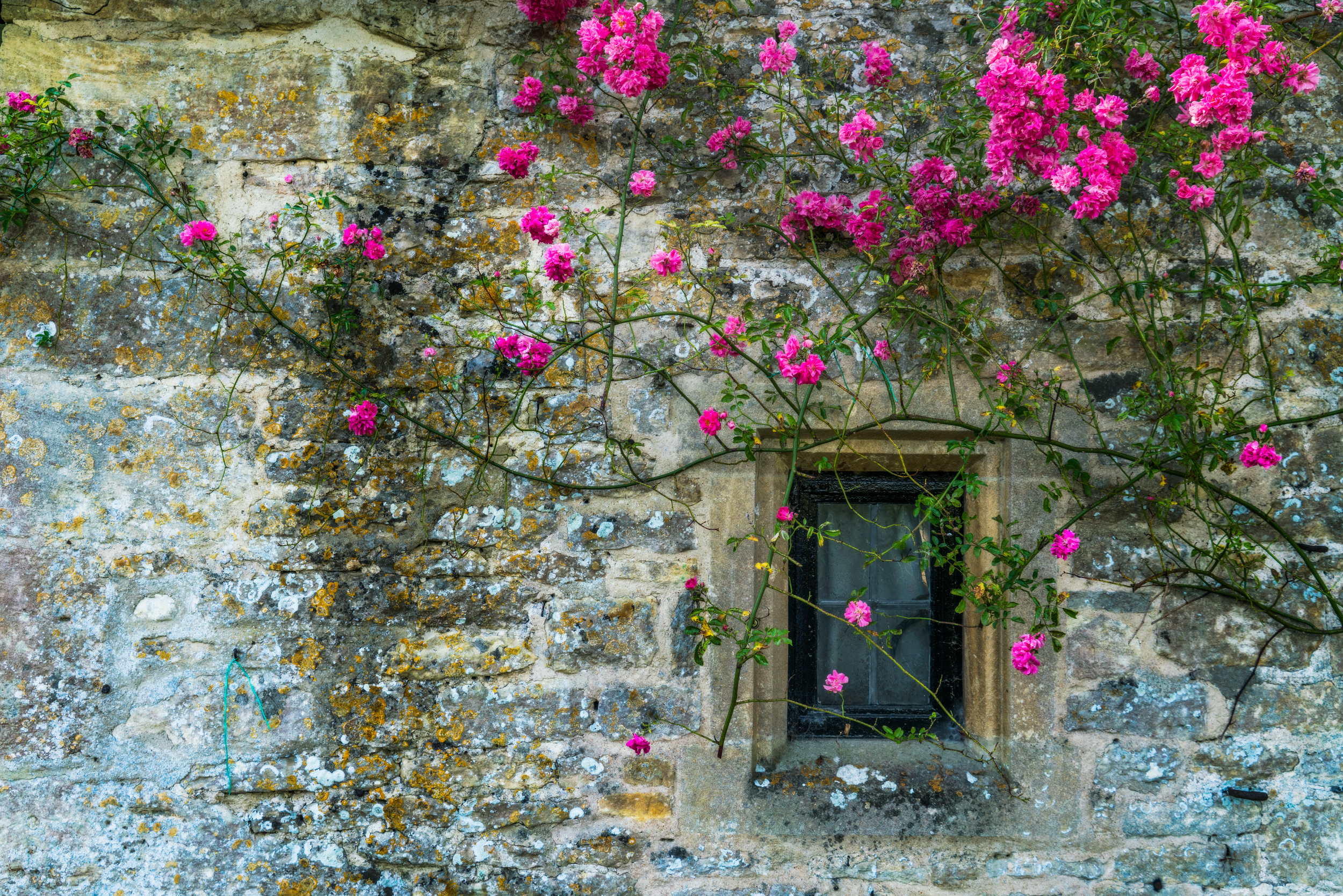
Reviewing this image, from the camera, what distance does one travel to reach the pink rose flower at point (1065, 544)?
2176 millimetres

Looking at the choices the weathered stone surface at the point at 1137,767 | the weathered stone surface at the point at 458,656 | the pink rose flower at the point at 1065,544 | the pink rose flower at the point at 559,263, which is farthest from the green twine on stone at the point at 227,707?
the weathered stone surface at the point at 1137,767

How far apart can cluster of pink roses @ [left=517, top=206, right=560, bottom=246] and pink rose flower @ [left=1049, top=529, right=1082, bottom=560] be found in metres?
1.56

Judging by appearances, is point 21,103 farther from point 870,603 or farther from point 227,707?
point 870,603

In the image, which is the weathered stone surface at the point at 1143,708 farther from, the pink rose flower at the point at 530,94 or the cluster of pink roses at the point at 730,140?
the pink rose flower at the point at 530,94

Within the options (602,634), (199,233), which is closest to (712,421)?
(602,634)

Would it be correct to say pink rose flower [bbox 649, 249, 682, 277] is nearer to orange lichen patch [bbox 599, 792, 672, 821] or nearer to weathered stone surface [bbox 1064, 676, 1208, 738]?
orange lichen patch [bbox 599, 792, 672, 821]

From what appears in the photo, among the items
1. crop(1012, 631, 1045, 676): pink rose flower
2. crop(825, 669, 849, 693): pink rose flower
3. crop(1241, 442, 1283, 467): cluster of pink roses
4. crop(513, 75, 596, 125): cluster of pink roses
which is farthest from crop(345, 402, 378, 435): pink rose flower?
crop(1241, 442, 1283, 467): cluster of pink roses

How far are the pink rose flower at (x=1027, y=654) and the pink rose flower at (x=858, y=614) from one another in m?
0.39

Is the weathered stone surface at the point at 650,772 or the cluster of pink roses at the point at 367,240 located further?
the cluster of pink roses at the point at 367,240

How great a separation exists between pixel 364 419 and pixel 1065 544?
191cm

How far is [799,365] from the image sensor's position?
219cm

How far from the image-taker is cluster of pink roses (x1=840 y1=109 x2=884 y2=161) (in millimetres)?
2250

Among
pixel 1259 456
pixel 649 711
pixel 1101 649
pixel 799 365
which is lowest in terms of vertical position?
pixel 649 711

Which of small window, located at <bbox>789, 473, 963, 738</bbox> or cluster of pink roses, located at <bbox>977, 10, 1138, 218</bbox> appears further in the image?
small window, located at <bbox>789, 473, 963, 738</bbox>
